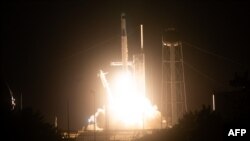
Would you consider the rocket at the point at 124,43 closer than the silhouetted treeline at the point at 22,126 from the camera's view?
No

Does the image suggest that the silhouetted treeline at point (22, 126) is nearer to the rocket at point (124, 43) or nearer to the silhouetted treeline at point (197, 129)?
the silhouetted treeline at point (197, 129)

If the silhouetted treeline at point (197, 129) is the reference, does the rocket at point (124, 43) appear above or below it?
above

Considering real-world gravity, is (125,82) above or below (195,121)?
above

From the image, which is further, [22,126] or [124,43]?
[124,43]

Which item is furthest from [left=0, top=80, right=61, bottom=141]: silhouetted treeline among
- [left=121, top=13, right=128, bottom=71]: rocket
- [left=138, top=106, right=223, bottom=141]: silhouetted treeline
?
[left=121, top=13, right=128, bottom=71]: rocket

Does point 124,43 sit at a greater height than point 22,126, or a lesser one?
greater

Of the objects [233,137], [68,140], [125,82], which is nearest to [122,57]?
[125,82]

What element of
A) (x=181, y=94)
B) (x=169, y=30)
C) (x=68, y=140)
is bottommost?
(x=68, y=140)

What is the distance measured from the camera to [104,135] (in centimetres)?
7350

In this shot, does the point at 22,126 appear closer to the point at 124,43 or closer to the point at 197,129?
the point at 197,129

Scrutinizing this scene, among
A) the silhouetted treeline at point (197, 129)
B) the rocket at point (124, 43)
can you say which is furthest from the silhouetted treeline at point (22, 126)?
the rocket at point (124, 43)

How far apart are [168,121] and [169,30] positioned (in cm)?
1165

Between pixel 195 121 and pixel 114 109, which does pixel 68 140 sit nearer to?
pixel 195 121

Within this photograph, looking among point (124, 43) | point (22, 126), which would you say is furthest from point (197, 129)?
point (124, 43)
